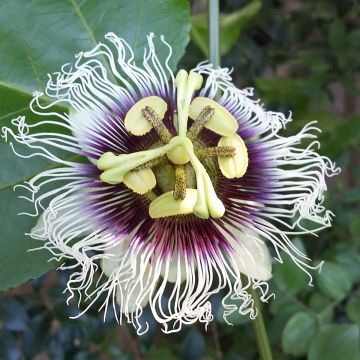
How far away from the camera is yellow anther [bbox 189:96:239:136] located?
30.3 inches

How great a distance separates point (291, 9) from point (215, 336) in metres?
0.79

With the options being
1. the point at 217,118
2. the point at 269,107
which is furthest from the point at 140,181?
the point at 269,107

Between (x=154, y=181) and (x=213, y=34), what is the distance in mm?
246

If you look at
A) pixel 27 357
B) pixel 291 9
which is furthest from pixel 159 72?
pixel 291 9

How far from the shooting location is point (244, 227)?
0.80 meters

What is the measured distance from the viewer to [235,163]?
760 millimetres

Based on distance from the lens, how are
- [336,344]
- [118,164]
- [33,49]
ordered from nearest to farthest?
[118,164] < [33,49] < [336,344]

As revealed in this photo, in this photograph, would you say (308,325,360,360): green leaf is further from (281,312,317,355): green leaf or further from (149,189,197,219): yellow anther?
(149,189,197,219): yellow anther

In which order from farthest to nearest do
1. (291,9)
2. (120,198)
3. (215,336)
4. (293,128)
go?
(291,9)
(293,128)
(215,336)
(120,198)

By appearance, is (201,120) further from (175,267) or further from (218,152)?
(175,267)

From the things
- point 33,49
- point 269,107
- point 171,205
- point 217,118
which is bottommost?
point 171,205

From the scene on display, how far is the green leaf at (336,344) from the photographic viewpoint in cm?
97

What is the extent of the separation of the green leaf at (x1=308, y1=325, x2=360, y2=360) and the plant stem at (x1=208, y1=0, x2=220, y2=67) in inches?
17.4

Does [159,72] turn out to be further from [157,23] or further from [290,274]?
[290,274]
